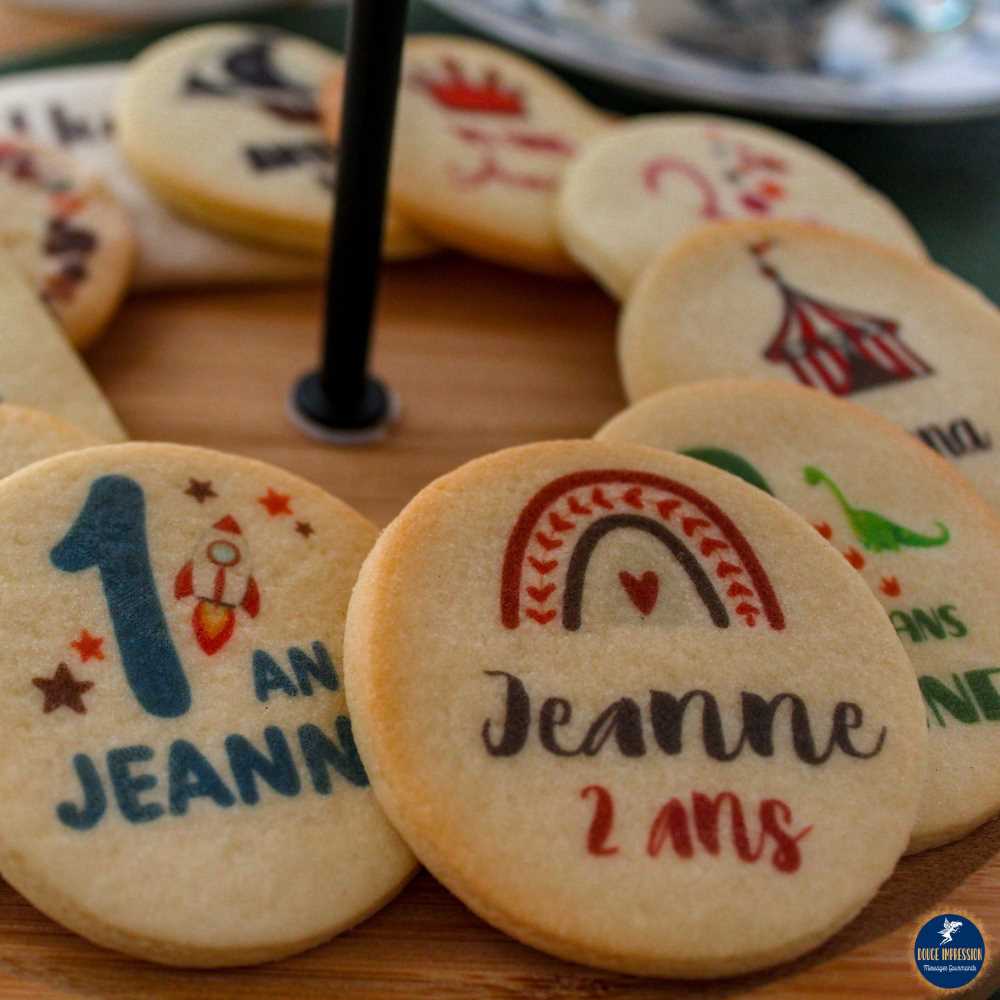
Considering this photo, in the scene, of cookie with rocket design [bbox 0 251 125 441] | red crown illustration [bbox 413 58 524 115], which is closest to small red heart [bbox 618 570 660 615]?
cookie with rocket design [bbox 0 251 125 441]

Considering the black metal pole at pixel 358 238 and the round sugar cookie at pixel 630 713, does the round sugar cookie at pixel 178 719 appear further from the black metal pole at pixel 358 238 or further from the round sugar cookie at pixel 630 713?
the black metal pole at pixel 358 238

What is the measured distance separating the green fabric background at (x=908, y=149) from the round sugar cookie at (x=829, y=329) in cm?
28

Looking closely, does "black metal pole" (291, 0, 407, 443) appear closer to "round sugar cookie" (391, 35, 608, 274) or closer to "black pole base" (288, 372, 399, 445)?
"black pole base" (288, 372, 399, 445)

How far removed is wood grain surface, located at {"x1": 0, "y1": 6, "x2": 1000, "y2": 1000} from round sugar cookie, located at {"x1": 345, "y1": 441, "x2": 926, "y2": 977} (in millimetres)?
42

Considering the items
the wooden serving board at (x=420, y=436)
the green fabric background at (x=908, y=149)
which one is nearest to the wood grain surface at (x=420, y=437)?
the wooden serving board at (x=420, y=436)

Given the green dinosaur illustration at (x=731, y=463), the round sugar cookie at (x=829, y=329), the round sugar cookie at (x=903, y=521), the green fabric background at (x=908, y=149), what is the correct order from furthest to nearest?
the green fabric background at (x=908, y=149)
the round sugar cookie at (x=829, y=329)
the green dinosaur illustration at (x=731, y=463)
the round sugar cookie at (x=903, y=521)

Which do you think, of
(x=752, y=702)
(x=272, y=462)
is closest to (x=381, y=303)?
(x=272, y=462)

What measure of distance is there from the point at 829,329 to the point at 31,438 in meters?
0.56

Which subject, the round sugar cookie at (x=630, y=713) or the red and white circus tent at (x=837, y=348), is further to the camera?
the red and white circus tent at (x=837, y=348)

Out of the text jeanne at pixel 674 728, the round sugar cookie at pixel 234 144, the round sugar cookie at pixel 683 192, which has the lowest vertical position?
the round sugar cookie at pixel 234 144

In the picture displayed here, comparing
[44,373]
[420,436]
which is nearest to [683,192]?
[420,436]

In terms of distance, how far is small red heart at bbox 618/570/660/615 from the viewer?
2.07ft

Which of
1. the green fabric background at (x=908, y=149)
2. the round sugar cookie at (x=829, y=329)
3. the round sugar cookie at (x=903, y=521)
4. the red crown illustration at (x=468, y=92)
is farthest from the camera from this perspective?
the green fabric background at (x=908, y=149)

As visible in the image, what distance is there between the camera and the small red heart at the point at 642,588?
0.63 meters
